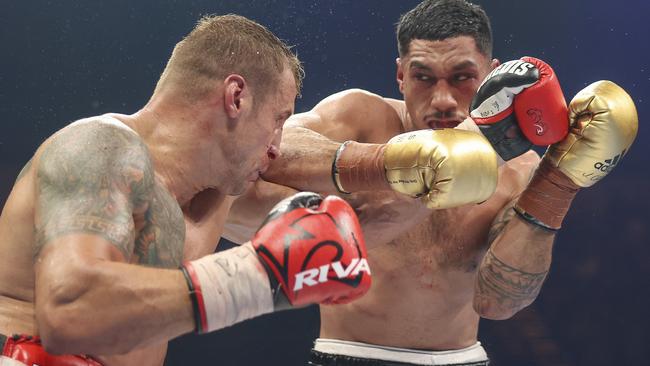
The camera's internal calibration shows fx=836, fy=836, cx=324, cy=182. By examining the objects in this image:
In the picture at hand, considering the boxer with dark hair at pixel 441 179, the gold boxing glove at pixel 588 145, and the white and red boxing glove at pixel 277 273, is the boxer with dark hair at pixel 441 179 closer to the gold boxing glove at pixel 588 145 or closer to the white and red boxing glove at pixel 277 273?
the gold boxing glove at pixel 588 145

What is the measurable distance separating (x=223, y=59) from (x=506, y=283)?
45.3 inches

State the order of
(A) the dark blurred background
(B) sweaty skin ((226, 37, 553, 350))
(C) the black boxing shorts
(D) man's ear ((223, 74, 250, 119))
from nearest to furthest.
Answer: (C) the black boxing shorts < (D) man's ear ((223, 74, 250, 119)) < (B) sweaty skin ((226, 37, 553, 350)) < (A) the dark blurred background

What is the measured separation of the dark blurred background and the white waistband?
46.7 inches

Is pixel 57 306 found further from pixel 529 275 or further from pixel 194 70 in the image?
pixel 529 275

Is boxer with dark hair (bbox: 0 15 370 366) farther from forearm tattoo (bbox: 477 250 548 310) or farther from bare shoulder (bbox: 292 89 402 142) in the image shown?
forearm tattoo (bbox: 477 250 548 310)

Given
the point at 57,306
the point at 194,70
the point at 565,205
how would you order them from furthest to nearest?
1. the point at 565,205
2. the point at 194,70
3. the point at 57,306

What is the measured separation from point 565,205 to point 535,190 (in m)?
0.09

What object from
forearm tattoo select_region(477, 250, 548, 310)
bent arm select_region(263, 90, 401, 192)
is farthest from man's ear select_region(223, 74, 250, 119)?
forearm tattoo select_region(477, 250, 548, 310)

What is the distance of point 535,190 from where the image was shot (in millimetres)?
2307

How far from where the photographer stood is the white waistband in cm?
262

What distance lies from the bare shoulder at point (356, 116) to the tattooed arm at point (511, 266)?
0.49 meters

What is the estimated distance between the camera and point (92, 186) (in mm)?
1407

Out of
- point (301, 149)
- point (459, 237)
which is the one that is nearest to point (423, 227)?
point (459, 237)

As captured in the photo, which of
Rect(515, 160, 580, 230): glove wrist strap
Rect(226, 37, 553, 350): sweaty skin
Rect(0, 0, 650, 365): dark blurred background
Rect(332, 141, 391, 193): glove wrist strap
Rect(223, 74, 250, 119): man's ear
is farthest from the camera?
Rect(0, 0, 650, 365): dark blurred background
